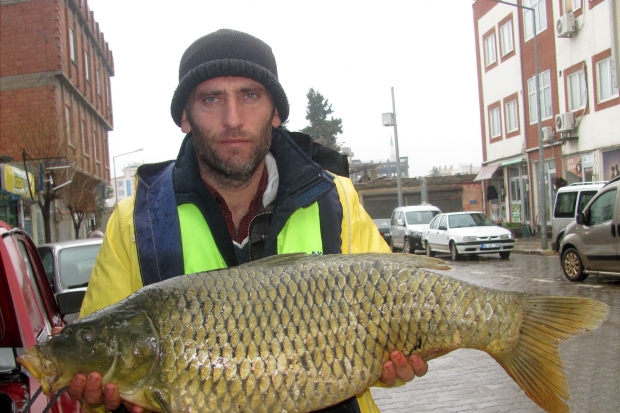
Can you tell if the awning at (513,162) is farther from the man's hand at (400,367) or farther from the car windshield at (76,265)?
the man's hand at (400,367)

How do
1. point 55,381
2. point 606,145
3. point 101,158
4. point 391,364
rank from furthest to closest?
point 101,158, point 606,145, point 391,364, point 55,381

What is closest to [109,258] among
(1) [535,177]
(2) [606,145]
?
(2) [606,145]

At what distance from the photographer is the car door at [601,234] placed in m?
11.8

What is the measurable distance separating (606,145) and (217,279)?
2259 centimetres

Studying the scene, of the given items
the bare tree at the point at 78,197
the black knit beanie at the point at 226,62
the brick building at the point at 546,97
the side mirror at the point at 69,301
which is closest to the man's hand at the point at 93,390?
the black knit beanie at the point at 226,62

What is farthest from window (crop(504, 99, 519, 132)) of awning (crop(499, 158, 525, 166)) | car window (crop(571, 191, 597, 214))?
car window (crop(571, 191, 597, 214))

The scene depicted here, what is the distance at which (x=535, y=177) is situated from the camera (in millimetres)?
27844

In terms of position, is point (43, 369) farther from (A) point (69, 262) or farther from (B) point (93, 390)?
(A) point (69, 262)

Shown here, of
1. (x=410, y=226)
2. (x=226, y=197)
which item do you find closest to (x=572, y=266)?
(x=226, y=197)

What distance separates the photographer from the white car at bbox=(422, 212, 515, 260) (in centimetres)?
2023

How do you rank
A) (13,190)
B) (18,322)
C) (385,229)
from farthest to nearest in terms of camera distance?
(385,229), (13,190), (18,322)

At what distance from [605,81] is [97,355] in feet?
77.3

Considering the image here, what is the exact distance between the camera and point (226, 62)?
9.24 ft

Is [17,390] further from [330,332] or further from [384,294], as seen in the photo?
[384,294]
